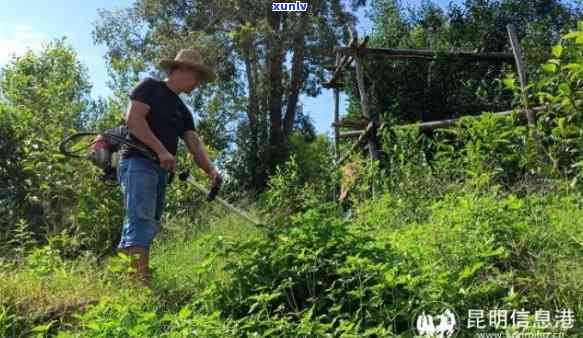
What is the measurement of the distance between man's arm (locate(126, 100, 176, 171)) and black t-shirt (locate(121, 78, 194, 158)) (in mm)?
59

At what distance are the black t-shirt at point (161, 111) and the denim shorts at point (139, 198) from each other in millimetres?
89

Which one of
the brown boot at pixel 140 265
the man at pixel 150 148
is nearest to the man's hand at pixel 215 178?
the man at pixel 150 148

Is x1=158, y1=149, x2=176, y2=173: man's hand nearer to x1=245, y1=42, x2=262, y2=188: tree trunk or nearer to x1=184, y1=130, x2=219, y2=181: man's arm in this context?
x1=184, y1=130, x2=219, y2=181: man's arm

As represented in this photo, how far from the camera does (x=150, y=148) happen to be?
391 cm

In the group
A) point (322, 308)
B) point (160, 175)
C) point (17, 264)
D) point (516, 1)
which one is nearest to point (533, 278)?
point (322, 308)

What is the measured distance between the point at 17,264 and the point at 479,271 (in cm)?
389

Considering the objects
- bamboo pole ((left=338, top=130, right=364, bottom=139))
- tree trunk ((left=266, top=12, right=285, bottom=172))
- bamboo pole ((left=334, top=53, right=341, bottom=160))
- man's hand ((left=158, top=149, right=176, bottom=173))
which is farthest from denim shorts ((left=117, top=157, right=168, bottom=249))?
tree trunk ((left=266, top=12, right=285, bottom=172))

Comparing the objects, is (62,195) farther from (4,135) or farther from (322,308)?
(322,308)

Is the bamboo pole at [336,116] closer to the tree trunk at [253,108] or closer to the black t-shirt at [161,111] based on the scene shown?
the tree trunk at [253,108]

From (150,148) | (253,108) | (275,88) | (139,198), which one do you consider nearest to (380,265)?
(139,198)

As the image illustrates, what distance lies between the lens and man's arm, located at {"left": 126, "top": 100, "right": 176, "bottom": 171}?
12.5 feet

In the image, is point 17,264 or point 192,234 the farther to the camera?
point 192,234

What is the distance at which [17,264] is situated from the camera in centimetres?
502

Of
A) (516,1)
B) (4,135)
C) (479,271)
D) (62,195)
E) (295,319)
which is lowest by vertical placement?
(295,319)
